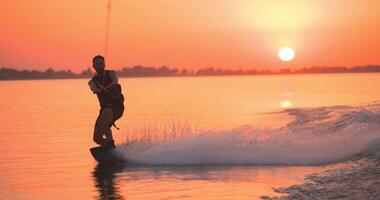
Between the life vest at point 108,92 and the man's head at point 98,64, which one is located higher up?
the man's head at point 98,64

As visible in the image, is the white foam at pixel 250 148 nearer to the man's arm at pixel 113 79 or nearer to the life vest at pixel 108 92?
the life vest at pixel 108 92

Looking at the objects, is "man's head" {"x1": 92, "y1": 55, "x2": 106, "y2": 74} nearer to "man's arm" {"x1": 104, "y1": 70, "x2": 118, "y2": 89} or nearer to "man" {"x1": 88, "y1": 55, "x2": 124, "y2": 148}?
"man" {"x1": 88, "y1": 55, "x2": 124, "y2": 148}

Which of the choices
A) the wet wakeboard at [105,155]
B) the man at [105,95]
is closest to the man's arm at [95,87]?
the man at [105,95]

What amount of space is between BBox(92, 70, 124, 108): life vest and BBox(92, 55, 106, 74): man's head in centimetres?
14

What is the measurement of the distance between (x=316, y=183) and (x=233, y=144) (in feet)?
16.2

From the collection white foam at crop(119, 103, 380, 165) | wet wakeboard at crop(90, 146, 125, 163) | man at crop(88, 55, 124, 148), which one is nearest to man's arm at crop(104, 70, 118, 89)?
man at crop(88, 55, 124, 148)

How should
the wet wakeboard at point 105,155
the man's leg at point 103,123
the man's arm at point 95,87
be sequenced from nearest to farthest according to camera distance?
the man's arm at point 95,87, the man's leg at point 103,123, the wet wakeboard at point 105,155

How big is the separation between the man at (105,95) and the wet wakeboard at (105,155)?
0.97 feet

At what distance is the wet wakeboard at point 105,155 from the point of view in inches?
620

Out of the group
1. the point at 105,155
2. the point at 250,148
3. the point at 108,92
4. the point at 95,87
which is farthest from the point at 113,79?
A: the point at 250,148

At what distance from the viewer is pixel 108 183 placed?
13336 mm

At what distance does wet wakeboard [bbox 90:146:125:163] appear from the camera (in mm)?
15742

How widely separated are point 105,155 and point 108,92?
167cm

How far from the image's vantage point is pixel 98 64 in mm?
14984
